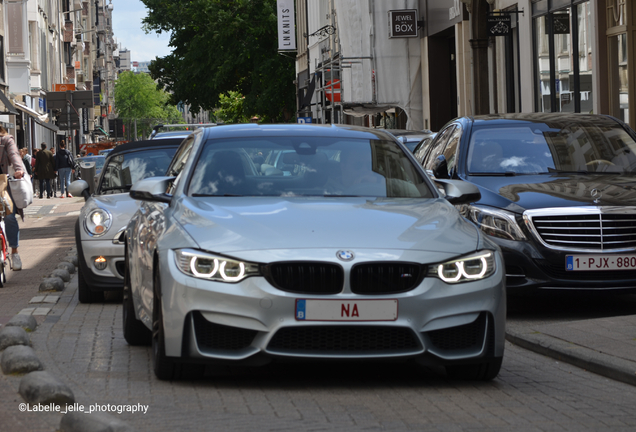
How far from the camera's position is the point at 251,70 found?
2045 inches

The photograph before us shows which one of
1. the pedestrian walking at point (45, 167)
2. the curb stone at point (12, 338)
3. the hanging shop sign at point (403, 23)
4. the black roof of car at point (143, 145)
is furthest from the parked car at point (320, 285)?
the pedestrian walking at point (45, 167)

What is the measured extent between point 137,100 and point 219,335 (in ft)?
491

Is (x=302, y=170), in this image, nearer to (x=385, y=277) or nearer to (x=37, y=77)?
(x=385, y=277)

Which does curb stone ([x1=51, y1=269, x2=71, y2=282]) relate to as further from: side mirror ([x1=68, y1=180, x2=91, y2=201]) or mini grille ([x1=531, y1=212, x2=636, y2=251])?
mini grille ([x1=531, y1=212, x2=636, y2=251])

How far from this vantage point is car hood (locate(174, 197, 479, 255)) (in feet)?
18.3

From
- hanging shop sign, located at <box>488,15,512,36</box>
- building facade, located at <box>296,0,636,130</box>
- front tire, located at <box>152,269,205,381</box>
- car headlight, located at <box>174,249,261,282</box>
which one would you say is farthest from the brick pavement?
hanging shop sign, located at <box>488,15,512,36</box>

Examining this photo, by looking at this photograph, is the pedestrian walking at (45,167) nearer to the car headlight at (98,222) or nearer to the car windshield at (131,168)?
the car windshield at (131,168)

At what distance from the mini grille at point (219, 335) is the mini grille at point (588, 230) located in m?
3.82

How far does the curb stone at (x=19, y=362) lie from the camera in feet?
20.5

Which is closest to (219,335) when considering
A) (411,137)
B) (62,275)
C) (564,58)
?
(62,275)

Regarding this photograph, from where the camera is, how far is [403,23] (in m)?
32.1

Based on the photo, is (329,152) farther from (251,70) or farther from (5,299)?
(251,70)

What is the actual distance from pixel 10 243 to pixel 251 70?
3941cm

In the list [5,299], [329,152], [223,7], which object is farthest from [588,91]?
[223,7]
